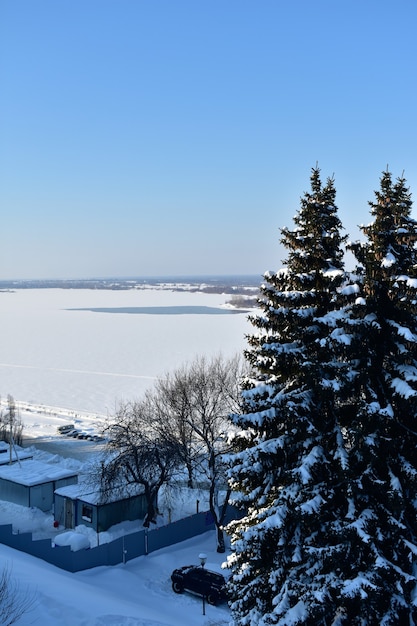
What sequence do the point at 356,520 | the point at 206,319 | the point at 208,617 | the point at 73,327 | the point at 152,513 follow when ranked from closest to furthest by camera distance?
the point at 356,520 < the point at 208,617 < the point at 152,513 < the point at 73,327 < the point at 206,319

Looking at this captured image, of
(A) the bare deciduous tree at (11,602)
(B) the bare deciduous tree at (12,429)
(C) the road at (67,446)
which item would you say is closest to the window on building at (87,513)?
(A) the bare deciduous tree at (11,602)

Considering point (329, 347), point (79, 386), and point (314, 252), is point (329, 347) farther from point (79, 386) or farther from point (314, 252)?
point (79, 386)

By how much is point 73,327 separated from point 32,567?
9831 centimetres

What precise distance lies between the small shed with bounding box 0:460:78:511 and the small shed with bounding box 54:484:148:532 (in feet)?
6.58

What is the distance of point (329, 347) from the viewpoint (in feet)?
41.7

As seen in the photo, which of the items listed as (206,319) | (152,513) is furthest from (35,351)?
(152,513)

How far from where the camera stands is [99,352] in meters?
83.3

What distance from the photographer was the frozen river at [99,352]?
5875cm

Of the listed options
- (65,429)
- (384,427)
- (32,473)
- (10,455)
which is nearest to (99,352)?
(65,429)

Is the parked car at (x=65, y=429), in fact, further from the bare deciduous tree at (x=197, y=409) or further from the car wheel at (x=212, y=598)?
the car wheel at (x=212, y=598)

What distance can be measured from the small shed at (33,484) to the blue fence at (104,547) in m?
5.14

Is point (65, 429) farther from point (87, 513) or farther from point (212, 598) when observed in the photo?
point (212, 598)

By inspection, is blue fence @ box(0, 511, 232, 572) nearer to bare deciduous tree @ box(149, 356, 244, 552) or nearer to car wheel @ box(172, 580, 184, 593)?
car wheel @ box(172, 580, 184, 593)

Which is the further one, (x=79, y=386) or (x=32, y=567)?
(x=79, y=386)
